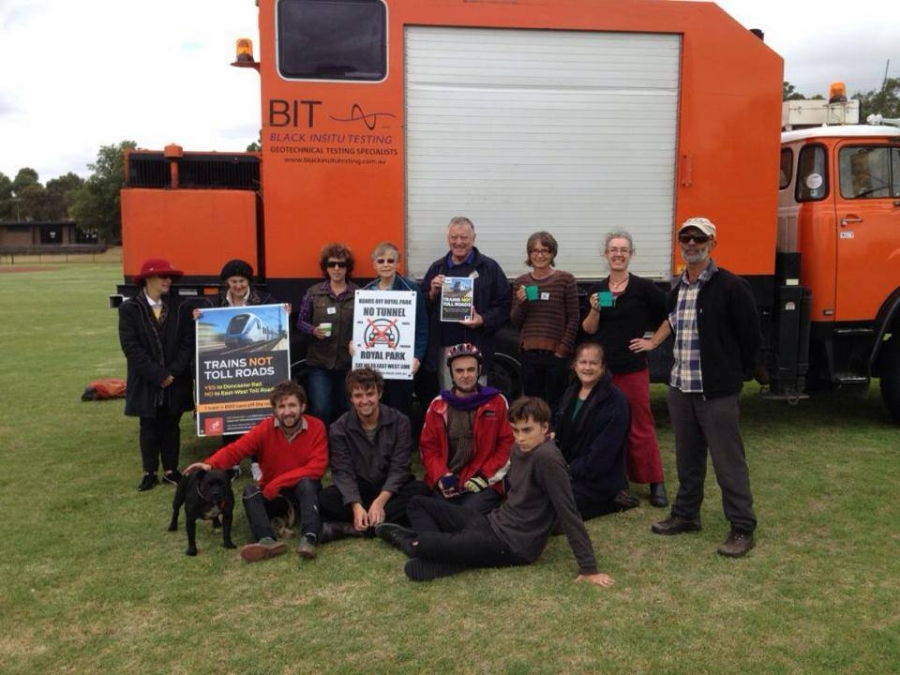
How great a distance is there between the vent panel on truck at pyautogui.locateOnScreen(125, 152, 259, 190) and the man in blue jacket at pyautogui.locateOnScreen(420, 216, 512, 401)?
1862mm

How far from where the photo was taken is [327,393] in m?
5.71

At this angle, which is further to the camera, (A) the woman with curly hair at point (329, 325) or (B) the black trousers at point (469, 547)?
(A) the woman with curly hair at point (329, 325)

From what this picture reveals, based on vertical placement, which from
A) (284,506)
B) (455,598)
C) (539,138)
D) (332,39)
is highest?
(332,39)

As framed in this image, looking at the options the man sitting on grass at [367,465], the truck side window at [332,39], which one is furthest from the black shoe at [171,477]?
the truck side window at [332,39]

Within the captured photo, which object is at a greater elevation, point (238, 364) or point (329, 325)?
point (329, 325)

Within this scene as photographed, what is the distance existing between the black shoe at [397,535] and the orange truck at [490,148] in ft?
7.25

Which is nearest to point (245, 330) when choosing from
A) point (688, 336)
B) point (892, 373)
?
point (688, 336)

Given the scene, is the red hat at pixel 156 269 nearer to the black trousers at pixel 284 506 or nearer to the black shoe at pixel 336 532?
the black trousers at pixel 284 506

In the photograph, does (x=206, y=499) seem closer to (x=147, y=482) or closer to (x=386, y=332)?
(x=147, y=482)

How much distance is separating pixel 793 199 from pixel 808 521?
323cm

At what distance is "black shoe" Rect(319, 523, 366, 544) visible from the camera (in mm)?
4426

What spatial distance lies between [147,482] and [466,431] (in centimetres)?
242

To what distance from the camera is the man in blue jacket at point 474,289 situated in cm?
545

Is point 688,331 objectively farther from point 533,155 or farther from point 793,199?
point 793,199
